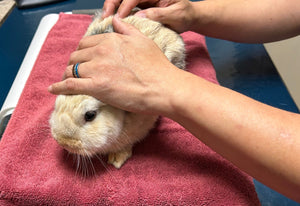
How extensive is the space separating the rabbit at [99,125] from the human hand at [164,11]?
0.25 ft

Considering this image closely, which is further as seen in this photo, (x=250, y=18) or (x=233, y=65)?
(x=233, y=65)

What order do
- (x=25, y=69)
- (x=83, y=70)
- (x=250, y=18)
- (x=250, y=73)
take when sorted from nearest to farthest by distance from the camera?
(x=83, y=70), (x=250, y=18), (x=25, y=69), (x=250, y=73)

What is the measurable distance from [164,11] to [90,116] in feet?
1.78

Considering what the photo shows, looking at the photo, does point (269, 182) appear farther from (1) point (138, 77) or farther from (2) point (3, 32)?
(2) point (3, 32)

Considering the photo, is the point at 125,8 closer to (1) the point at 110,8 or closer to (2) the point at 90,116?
(1) the point at 110,8

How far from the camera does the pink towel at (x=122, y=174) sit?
0.76 m

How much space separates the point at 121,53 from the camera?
72 centimetres

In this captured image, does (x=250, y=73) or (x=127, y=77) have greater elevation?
(x=127, y=77)

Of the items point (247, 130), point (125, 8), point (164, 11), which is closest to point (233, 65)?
point (164, 11)

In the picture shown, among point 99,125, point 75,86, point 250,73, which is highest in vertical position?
point 75,86

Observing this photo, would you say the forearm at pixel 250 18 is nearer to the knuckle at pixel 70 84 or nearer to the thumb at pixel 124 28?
the thumb at pixel 124 28

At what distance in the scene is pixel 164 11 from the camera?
100 cm

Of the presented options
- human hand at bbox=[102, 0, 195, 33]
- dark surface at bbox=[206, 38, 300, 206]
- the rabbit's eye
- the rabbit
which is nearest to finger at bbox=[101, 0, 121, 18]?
human hand at bbox=[102, 0, 195, 33]

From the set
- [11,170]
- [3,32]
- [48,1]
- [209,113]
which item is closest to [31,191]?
[11,170]
